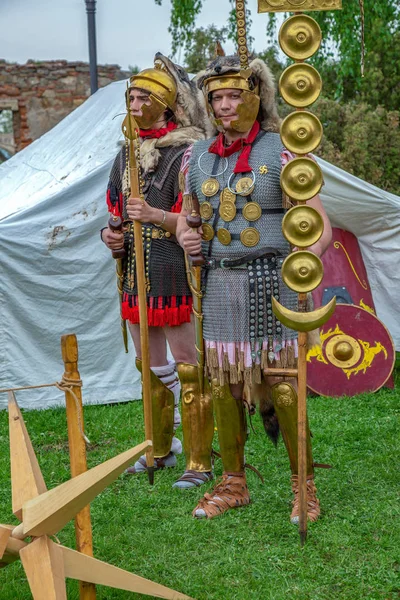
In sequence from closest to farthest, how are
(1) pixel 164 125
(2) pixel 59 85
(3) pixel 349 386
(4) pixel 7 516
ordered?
(4) pixel 7 516 < (1) pixel 164 125 < (3) pixel 349 386 < (2) pixel 59 85

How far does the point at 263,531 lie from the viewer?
10.1ft

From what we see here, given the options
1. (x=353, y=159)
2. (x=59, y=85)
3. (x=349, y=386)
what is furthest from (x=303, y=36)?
(x=59, y=85)

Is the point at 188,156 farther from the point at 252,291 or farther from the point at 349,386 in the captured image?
the point at 349,386

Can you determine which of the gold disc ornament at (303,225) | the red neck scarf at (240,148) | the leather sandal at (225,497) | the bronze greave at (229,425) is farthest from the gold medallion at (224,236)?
the leather sandal at (225,497)

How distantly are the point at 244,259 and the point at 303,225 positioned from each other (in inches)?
13.6

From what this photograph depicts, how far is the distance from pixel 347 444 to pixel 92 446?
1.33m

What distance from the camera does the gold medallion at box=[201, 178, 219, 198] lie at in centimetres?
309

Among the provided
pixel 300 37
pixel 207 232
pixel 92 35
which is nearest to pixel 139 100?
pixel 207 232

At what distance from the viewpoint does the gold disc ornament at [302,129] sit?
9.00 ft

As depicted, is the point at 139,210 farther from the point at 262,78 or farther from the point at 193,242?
the point at 262,78

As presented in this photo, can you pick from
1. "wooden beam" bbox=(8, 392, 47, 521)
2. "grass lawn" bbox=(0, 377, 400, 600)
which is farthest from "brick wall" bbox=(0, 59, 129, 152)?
"wooden beam" bbox=(8, 392, 47, 521)

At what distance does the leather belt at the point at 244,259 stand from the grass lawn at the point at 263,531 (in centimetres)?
98

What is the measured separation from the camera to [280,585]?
8.75 feet

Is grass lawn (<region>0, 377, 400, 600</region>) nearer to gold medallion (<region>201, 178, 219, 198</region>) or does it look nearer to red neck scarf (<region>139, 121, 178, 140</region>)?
gold medallion (<region>201, 178, 219, 198</region>)
